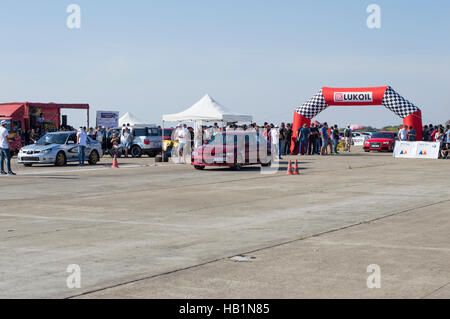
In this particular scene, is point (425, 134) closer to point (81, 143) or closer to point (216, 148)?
point (216, 148)

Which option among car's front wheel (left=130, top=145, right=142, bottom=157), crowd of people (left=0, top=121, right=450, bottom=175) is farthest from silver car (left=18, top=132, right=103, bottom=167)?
car's front wheel (left=130, top=145, right=142, bottom=157)

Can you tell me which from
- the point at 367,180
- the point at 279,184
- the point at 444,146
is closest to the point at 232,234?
the point at 279,184

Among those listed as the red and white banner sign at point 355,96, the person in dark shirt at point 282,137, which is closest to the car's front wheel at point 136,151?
the person in dark shirt at point 282,137

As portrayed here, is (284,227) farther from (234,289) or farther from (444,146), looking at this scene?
(444,146)

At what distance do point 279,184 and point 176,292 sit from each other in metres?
12.1

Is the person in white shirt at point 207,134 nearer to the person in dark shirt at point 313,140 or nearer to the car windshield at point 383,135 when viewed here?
the person in dark shirt at point 313,140

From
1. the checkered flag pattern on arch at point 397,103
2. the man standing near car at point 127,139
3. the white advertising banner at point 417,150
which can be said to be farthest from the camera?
the checkered flag pattern on arch at point 397,103

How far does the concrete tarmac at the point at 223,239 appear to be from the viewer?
6.55 meters

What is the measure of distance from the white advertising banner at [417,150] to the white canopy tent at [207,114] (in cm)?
855

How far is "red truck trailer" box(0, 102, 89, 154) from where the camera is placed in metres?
35.7

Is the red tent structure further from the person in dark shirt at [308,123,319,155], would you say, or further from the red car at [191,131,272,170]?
the red car at [191,131,272,170]

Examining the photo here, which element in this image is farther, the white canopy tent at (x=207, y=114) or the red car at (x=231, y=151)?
the white canopy tent at (x=207, y=114)

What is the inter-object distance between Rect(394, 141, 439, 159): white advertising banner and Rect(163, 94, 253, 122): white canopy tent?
8554 millimetres

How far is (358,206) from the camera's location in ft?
43.3
